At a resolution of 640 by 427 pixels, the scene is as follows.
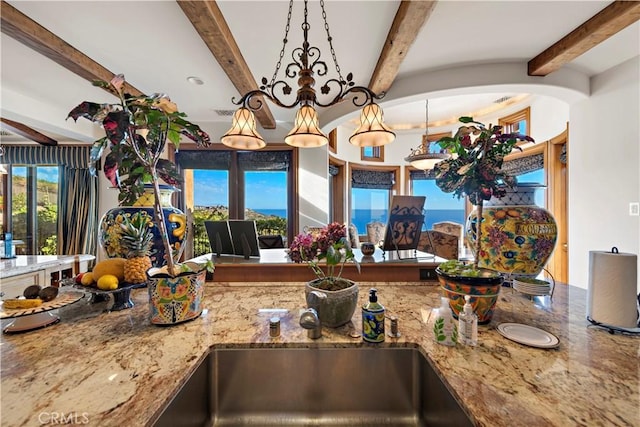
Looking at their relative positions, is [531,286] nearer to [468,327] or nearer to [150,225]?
[468,327]

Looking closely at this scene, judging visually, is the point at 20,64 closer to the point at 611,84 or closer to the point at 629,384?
the point at 629,384

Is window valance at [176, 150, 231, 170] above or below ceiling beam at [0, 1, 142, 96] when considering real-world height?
below

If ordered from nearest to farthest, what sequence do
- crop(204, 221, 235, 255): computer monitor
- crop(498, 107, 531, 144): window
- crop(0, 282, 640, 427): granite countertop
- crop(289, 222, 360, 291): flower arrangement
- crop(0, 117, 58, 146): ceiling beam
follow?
crop(0, 282, 640, 427): granite countertop
crop(289, 222, 360, 291): flower arrangement
crop(204, 221, 235, 255): computer monitor
crop(0, 117, 58, 146): ceiling beam
crop(498, 107, 531, 144): window

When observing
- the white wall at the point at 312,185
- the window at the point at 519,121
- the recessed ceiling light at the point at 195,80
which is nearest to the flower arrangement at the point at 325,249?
the recessed ceiling light at the point at 195,80

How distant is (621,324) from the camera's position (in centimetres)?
86

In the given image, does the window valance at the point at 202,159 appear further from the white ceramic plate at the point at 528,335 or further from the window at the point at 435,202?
the white ceramic plate at the point at 528,335

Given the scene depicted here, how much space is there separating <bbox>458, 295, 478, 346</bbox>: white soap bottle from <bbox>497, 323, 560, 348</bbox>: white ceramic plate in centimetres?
15

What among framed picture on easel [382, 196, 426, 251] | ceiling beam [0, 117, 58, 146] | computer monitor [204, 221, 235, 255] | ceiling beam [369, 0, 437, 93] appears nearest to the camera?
ceiling beam [369, 0, 437, 93]

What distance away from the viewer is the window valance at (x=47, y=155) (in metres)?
4.08

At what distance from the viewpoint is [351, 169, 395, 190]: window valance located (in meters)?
5.25

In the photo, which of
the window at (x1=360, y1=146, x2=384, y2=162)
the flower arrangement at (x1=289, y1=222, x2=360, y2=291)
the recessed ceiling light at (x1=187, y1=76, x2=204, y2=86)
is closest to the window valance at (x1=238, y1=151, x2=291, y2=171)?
the recessed ceiling light at (x1=187, y1=76, x2=204, y2=86)

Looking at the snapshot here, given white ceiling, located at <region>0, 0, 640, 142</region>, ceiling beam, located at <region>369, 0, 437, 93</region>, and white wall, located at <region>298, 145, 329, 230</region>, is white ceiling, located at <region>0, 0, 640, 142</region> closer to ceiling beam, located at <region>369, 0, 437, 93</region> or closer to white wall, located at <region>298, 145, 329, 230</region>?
ceiling beam, located at <region>369, 0, 437, 93</region>

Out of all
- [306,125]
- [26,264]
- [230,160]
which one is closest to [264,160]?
[230,160]

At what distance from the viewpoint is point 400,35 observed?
5.93 ft
